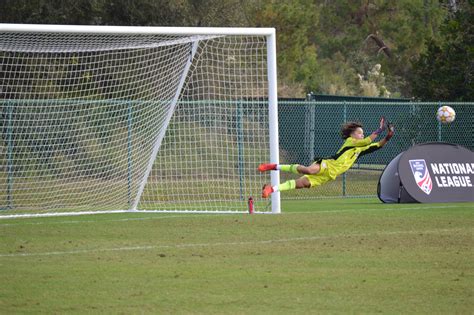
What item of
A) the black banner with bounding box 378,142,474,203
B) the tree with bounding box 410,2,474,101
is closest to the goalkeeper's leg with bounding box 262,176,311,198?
the black banner with bounding box 378,142,474,203

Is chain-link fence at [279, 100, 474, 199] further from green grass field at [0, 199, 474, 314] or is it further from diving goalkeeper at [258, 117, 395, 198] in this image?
green grass field at [0, 199, 474, 314]

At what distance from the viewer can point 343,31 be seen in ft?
179

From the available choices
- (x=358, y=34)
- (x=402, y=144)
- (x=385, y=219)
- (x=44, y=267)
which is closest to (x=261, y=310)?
(x=44, y=267)

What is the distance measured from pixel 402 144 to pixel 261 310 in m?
18.0

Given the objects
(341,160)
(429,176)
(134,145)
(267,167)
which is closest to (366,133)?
(429,176)

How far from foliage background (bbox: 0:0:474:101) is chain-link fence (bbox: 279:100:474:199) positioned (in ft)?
7.18

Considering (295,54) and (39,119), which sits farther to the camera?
(295,54)

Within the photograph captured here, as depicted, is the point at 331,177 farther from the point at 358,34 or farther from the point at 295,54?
the point at 358,34

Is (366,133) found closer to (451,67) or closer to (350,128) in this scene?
(451,67)

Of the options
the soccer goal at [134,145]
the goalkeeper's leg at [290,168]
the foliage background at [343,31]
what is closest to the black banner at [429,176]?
the soccer goal at [134,145]

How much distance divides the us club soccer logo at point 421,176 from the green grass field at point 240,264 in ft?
10.9

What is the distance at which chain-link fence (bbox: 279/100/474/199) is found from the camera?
24641 mm

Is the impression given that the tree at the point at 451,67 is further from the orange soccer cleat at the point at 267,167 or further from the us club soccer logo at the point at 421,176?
the orange soccer cleat at the point at 267,167

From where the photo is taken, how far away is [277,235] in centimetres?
1332
